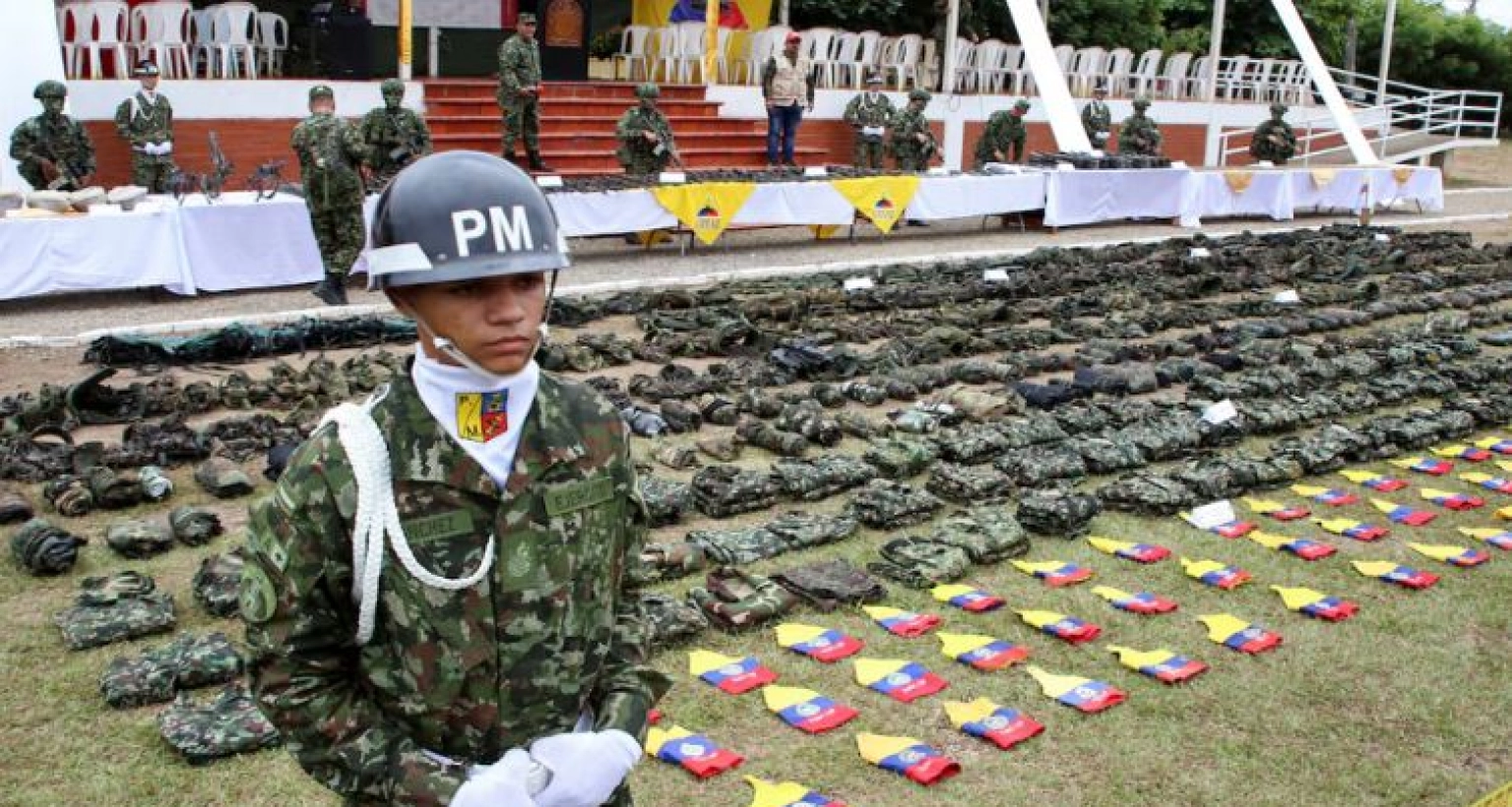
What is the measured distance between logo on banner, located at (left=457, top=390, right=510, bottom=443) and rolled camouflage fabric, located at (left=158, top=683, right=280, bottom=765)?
2512 millimetres

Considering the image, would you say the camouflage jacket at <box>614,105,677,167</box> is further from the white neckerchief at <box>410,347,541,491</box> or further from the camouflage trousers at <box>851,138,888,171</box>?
the white neckerchief at <box>410,347,541,491</box>

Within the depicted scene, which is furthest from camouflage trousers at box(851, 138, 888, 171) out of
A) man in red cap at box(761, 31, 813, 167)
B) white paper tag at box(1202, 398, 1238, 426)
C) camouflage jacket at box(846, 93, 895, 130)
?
white paper tag at box(1202, 398, 1238, 426)

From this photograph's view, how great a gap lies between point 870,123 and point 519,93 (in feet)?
17.9

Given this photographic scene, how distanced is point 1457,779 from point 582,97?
16.6 meters

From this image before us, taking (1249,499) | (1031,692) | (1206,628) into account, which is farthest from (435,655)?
(1249,499)

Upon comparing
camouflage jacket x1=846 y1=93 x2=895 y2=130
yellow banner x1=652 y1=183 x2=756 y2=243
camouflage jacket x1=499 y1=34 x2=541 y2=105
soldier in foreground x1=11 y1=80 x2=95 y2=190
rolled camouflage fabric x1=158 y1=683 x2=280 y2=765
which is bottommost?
rolled camouflage fabric x1=158 y1=683 x2=280 y2=765

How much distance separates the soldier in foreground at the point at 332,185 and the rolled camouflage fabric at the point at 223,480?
4416 mm

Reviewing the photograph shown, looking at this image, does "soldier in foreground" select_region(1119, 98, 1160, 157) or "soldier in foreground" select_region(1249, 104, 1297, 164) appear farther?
"soldier in foreground" select_region(1249, 104, 1297, 164)

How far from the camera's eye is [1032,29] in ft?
65.6

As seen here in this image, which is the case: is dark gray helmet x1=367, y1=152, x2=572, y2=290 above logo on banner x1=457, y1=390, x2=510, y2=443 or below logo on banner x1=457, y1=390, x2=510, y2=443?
above

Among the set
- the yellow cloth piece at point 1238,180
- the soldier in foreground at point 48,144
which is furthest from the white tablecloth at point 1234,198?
the soldier in foreground at point 48,144

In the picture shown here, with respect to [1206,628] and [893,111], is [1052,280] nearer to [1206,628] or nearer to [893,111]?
[893,111]

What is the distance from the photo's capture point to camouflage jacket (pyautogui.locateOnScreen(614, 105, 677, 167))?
51.6 ft

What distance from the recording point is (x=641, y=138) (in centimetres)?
1579
